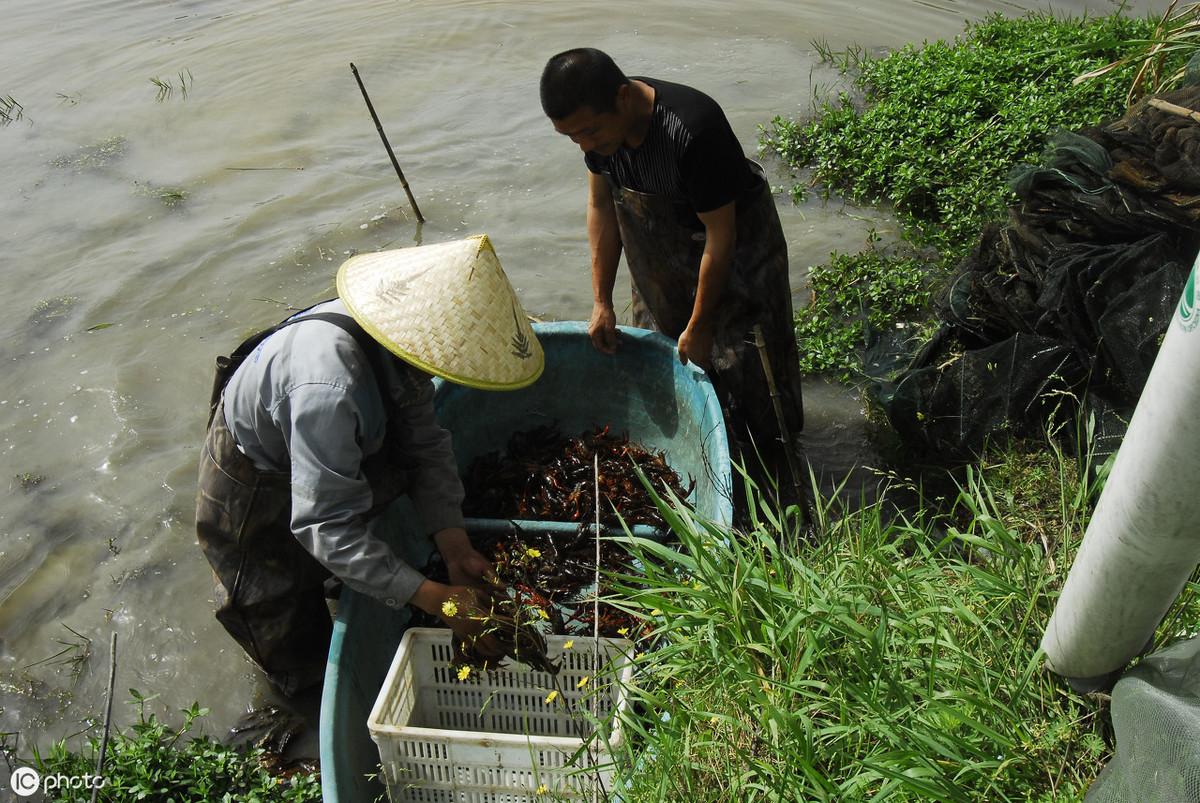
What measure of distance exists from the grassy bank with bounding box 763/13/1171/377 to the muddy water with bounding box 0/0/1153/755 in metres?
0.36

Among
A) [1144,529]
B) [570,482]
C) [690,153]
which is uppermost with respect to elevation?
[690,153]

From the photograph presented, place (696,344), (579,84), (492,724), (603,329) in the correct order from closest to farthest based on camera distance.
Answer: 1. (492,724)
2. (579,84)
3. (696,344)
4. (603,329)

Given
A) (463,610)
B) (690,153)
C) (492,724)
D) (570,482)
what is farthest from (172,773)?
(690,153)

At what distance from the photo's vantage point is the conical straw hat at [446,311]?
2.81 metres

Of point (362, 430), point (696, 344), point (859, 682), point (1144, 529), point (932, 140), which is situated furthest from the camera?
point (932, 140)

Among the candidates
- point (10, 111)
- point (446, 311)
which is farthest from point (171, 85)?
point (446, 311)

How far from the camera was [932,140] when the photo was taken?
682 cm

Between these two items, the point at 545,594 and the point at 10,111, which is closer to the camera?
the point at 545,594

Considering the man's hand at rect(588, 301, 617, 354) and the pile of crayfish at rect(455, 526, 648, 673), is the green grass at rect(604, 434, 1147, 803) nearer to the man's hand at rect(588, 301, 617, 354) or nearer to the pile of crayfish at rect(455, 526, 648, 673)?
the pile of crayfish at rect(455, 526, 648, 673)

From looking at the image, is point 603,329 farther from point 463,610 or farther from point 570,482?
point 463,610

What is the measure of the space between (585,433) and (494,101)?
5701 mm

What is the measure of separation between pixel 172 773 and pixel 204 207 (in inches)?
217

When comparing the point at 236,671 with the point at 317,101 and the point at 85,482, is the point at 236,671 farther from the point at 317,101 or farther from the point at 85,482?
the point at 317,101

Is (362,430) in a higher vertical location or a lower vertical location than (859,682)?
higher
